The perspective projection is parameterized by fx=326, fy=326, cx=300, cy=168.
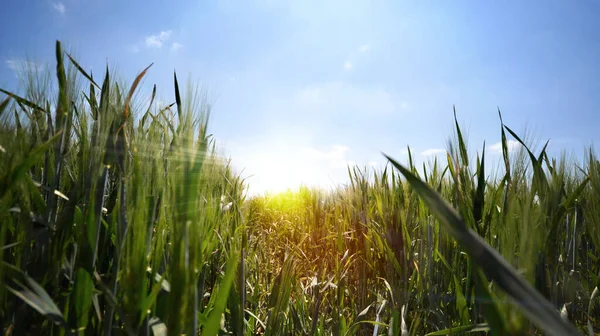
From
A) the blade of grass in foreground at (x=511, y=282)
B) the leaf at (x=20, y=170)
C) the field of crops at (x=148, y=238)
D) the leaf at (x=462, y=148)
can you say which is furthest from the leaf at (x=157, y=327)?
the leaf at (x=462, y=148)

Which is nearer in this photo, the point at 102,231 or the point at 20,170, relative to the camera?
the point at 20,170

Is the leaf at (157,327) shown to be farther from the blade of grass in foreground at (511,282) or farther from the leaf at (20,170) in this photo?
the blade of grass in foreground at (511,282)

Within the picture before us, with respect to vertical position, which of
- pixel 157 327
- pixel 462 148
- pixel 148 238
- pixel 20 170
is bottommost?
pixel 157 327

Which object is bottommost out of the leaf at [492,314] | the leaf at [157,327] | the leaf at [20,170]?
the leaf at [157,327]

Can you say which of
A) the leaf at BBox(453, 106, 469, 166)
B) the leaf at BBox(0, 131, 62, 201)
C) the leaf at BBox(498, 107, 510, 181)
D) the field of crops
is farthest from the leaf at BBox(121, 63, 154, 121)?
the leaf at BBox(498, 107, 510, 181)

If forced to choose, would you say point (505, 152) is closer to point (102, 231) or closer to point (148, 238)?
point (148, 238)

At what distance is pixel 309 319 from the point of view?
3.86 feet

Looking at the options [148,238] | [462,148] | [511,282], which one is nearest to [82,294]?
[148,238]

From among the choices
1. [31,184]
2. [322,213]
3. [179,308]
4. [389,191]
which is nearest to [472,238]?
[179,308]

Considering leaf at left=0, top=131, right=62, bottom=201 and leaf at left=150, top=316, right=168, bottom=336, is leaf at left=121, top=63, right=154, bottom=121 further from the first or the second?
leaf at left=150, top=316, right=168, bottom=336

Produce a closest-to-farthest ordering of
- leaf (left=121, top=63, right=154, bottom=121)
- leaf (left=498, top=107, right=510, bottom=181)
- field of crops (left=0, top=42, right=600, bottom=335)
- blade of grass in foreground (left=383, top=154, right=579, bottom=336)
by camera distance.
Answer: blade of grass in foreground (left=383, top=154, right=579, bottom=336)
field of crops (left=0, top=42, right=600, bottom=335)
leaf (left=121, top=63, right=154, bottom=121)
leaf (left=498, top=107, right=510, bottom=181)

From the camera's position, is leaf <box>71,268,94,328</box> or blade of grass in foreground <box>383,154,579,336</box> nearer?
blade of grass in foreground <box>383,154,579,336</box>

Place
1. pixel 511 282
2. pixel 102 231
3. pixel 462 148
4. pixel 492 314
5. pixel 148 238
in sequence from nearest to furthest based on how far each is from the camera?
pixel 511 282
pixel 492 314
pixel 148 238
pixel 102 231
pixel 462 148

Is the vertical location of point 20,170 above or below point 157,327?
above
